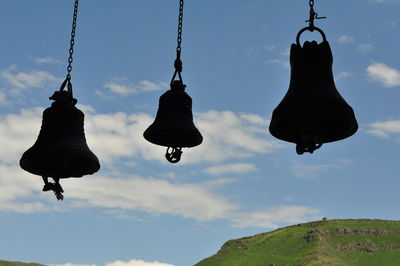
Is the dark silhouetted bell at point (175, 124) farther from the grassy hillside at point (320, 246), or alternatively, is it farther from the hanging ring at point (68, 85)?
the grassy hillside at point (320, 246)

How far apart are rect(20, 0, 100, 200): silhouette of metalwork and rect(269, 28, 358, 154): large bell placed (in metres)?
2.51

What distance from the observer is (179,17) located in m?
7.92

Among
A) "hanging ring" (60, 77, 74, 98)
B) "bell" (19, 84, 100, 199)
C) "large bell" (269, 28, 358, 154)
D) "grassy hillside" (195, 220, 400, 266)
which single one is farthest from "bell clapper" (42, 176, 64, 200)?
"grassy hillside" (195, 220, 400, 266)

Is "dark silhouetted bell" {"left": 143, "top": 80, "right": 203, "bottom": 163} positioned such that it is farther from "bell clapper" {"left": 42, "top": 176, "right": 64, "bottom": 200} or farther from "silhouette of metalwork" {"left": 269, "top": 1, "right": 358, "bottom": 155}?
"silhouette of metalwork" {"left": 269, "top": 1, "right": 358, "bottom": 155}

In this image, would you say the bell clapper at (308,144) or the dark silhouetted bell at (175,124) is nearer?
the bell clapper at (308,144)

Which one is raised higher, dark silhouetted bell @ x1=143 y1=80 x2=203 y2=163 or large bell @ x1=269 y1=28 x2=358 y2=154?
dark silhouetted bell @ x1=143 y1=80 x2=203 y2=163

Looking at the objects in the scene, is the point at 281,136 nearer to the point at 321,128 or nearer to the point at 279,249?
the point at 321,128

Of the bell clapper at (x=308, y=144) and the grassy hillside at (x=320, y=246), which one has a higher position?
the grassy hillside at (x=320, y=246)

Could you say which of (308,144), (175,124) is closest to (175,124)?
(175,124)

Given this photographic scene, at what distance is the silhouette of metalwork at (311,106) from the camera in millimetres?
6215

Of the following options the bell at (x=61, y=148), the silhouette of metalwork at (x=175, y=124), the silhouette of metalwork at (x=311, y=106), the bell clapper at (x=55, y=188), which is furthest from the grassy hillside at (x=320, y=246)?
the silhouette of metalwork at (x=311, y=106)

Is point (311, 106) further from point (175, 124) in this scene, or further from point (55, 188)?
point (55, 188)

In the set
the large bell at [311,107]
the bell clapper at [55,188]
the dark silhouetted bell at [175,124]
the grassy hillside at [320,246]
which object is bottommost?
the bell clapper at [55,188]

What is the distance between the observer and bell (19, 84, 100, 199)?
7691 millimetres
